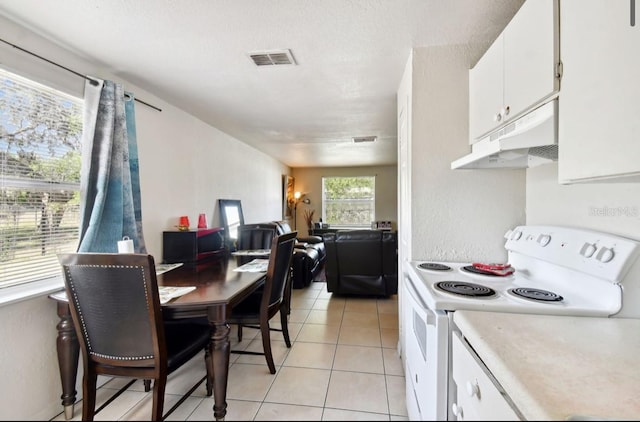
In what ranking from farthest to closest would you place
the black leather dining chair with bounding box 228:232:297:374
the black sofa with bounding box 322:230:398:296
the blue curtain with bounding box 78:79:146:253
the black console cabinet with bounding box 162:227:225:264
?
the black sofa with bounding box 322:230:398:296 < the black console cabinet with bounding box 162:227:225:264 < the black leather dining chair with bounding box 228:232:297:374 < the blue curtain with bounding box 78:79:146:253

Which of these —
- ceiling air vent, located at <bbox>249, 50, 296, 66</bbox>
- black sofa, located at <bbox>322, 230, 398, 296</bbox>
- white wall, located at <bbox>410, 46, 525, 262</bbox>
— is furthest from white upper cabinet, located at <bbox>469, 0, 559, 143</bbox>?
black sofa, located at <bbox>322, 230, 398, 296</bbox>

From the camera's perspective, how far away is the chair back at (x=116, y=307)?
113 cm

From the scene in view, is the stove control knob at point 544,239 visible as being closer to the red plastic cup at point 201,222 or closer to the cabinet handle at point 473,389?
the cabinet handle at point 473,389

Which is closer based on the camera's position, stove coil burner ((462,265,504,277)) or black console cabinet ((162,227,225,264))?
stove coil burner ((462,265,504,277))

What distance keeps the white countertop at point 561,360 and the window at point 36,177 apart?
6.87 ft

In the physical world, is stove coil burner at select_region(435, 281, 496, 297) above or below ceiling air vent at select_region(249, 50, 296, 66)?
below

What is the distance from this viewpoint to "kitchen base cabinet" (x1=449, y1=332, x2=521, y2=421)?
1.71 ft

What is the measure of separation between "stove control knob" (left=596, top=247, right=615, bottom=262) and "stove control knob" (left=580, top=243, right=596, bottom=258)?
0.10 feet

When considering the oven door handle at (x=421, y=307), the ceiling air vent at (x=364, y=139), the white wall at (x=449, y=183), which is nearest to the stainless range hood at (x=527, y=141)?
the white wall at (x=449, y=183)

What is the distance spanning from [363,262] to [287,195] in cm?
373

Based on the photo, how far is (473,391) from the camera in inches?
25.3

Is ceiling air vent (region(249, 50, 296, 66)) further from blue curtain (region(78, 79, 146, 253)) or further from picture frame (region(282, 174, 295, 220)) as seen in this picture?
picture frame (region(282, 174, 295, 220))

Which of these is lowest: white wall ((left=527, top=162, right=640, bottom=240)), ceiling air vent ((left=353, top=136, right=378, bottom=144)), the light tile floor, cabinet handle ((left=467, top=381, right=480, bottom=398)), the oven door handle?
the light tile floor

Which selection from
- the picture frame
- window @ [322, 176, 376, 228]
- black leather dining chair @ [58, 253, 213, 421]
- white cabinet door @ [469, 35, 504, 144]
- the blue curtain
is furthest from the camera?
window @ [322, 176, 376, 228]
